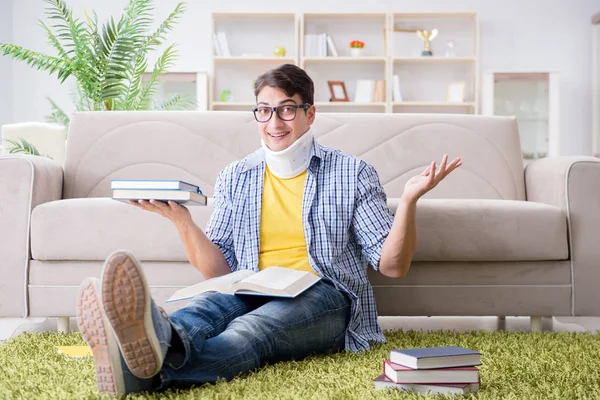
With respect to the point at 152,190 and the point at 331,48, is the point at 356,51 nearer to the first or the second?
the point at 331,48

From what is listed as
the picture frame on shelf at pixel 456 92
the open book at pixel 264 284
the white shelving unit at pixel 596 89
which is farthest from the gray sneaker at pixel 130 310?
the white shelving unit at pixel 596 89

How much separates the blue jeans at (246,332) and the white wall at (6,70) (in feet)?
19.5

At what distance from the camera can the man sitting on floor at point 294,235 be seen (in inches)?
59.7

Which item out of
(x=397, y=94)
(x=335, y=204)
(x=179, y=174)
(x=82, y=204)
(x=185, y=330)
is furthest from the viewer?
(x=397, y=94)

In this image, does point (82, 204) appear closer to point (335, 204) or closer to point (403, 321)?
point (335, 204)

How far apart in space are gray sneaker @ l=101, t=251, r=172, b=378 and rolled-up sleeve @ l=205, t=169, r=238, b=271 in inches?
27.2

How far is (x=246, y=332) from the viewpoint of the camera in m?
1.43

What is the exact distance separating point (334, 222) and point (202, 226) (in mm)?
604

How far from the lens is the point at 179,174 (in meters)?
2.77

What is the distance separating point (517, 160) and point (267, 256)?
143 cm

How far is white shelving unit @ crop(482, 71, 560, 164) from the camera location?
667cm

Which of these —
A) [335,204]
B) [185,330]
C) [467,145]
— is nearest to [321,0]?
[467,145]

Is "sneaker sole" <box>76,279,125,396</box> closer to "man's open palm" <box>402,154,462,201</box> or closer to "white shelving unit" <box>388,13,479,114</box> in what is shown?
"man's open palm" <box>402,154,462,201</box>

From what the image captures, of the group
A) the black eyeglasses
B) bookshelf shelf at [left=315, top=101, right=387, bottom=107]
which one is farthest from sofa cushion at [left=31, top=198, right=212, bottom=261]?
bookshelf shelf at [left=315, top=101, right=387, bottom=107]
